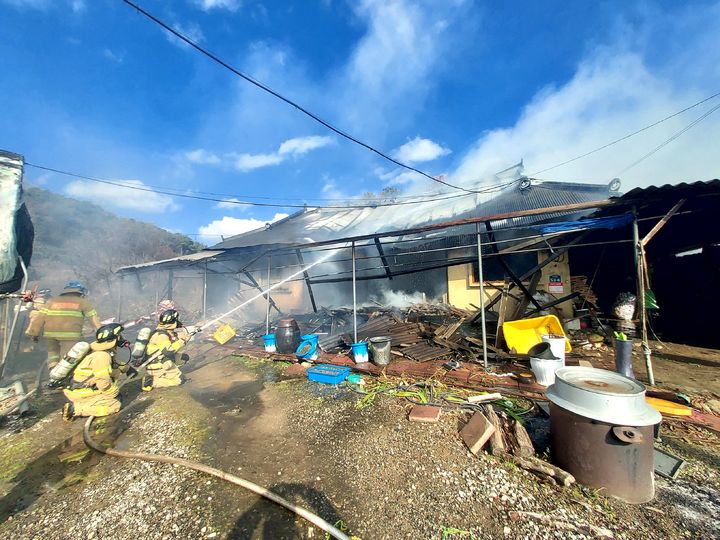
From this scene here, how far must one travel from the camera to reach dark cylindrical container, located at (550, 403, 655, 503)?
2588 mm

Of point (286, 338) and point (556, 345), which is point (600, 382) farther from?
point (286, 338)

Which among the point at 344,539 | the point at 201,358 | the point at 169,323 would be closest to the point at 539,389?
the point at 344,539

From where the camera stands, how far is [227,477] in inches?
119

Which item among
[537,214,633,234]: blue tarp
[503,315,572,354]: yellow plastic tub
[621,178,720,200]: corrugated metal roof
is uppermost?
[621,178,720,200]: corrugated metal roof

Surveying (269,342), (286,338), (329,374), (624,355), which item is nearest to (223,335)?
(269,342)

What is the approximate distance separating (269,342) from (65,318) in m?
4.78

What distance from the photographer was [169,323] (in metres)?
6.54

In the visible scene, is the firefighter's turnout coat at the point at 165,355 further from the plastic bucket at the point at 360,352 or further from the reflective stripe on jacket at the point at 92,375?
the plastic bucket at the point at 360,352

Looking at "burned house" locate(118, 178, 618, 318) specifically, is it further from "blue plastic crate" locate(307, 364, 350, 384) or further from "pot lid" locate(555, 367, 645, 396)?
"pot lid" locate(555, 367, 645, 396)

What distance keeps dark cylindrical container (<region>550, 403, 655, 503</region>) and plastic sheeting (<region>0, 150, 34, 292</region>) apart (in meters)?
10.1

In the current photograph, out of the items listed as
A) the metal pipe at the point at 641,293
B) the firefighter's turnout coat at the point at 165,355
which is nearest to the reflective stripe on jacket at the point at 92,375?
the firefighter's turnout coat at the point at 165,355

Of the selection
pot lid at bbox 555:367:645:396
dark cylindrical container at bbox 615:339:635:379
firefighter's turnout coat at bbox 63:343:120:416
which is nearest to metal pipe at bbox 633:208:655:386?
dark cylindrical container at bbox 615:339:635:379

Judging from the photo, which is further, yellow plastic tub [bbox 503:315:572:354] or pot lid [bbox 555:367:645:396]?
yellow plastic tub [bbox 503:315:572:354]

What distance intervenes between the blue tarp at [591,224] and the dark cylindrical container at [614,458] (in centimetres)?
380
